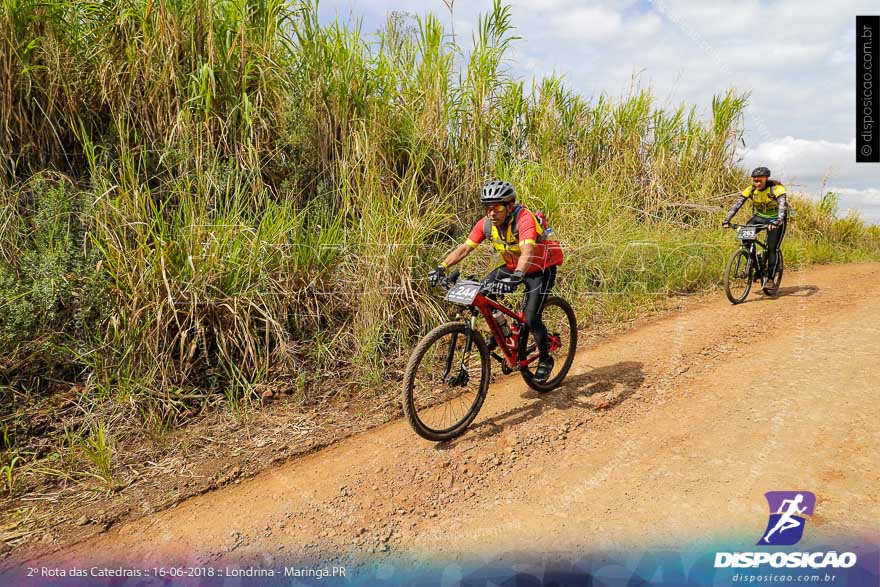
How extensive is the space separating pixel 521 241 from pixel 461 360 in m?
0.99

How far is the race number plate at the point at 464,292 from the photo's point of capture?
3551 millimetres

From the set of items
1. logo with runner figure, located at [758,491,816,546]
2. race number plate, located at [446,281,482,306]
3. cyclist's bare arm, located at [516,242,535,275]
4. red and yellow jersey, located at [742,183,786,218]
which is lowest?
logo with runner figure, located at [758,491,816,546]

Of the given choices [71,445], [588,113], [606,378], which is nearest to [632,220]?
[588,113]

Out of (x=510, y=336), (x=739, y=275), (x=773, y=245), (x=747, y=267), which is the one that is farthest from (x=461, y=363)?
(x=773, y=245)

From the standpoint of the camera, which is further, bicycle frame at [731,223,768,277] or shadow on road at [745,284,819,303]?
shadow on road at [745,284,819,303]

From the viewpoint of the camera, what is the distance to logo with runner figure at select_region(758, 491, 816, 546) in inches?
98.3

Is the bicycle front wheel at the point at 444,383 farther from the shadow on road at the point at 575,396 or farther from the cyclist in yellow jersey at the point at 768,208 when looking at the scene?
the cyclist in yellow jersey at the point at 768,208

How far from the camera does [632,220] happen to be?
8.19 m

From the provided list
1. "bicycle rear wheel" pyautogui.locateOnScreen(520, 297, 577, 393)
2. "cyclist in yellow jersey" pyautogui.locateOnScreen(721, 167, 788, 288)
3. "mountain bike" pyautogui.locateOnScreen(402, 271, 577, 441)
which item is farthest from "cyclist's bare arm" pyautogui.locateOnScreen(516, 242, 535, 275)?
"cyclist in yellow jersey" pyautogui.locateOnScreen(721, 167, 788, 288)

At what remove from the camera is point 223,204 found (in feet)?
16.3

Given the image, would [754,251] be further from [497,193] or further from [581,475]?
[581,475]

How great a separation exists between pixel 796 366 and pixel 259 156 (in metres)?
5.60

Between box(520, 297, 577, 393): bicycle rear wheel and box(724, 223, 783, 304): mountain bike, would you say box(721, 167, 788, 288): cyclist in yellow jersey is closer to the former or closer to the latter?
box(724, 223, 783, 304): mountain bike

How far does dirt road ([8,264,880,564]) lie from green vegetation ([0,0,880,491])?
37.5 inches
